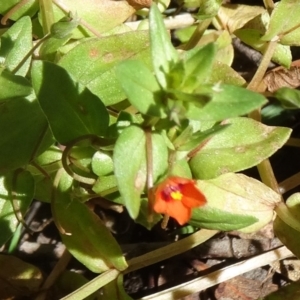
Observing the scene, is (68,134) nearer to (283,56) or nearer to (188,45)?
(188,45)

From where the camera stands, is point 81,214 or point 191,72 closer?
point 191,72

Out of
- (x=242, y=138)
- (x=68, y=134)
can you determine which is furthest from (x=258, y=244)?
(x=68, y=134)

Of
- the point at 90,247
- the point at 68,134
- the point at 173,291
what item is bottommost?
the point at 173,291

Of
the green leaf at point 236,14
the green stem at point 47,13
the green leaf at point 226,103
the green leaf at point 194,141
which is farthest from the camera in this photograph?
the green leaf at point 236,14

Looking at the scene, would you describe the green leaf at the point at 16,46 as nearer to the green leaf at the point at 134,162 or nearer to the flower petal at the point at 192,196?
the green leaf at the point at 134,162

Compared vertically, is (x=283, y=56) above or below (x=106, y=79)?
below

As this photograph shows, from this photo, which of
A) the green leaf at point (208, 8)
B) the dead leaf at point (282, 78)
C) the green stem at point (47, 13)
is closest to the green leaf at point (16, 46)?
the green stem at point (47, 13)
